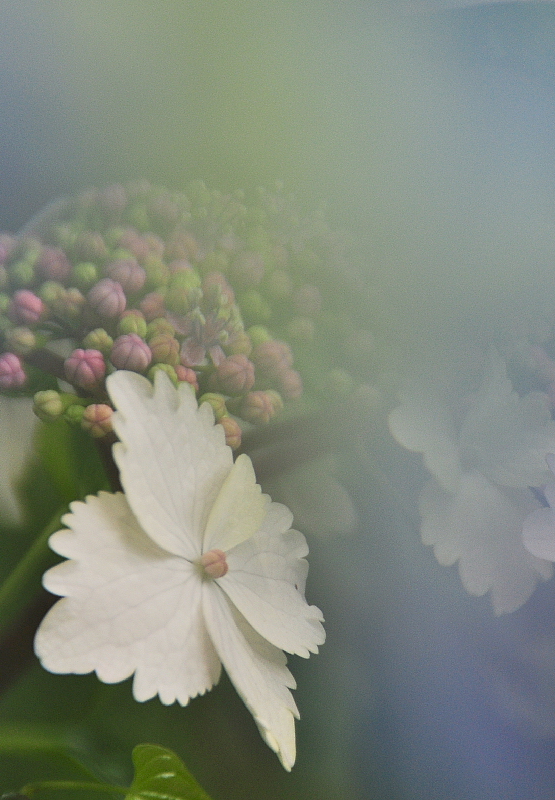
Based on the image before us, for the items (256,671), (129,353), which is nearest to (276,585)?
(256,671)

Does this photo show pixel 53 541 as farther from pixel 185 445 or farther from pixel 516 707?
pixel 516 707

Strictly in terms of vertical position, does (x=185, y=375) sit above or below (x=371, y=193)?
below

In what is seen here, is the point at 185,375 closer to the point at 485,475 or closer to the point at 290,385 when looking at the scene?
the point at 290,385

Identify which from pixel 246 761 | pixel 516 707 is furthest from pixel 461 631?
pixel 246 761

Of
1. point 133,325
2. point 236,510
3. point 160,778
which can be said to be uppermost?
point 133,325

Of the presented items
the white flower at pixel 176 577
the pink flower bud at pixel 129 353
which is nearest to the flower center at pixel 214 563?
the white flower at pixel 176 577
